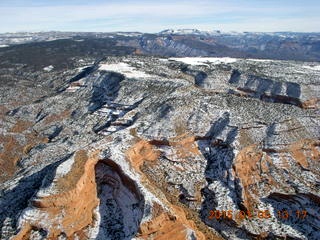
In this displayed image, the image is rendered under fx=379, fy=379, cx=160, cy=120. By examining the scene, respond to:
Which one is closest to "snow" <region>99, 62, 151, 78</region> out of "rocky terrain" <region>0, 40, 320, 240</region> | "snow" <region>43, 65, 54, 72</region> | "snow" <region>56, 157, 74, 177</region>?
"rocky terrain" <region>0, 40, 320, 240</region>

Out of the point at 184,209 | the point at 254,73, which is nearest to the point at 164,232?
the point at 184,209

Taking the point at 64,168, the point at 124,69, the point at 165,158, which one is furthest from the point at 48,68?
the point at 64,168

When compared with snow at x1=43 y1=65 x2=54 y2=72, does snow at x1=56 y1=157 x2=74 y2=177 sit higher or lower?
higher

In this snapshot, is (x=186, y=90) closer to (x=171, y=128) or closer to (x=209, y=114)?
(x=209, y=114)
